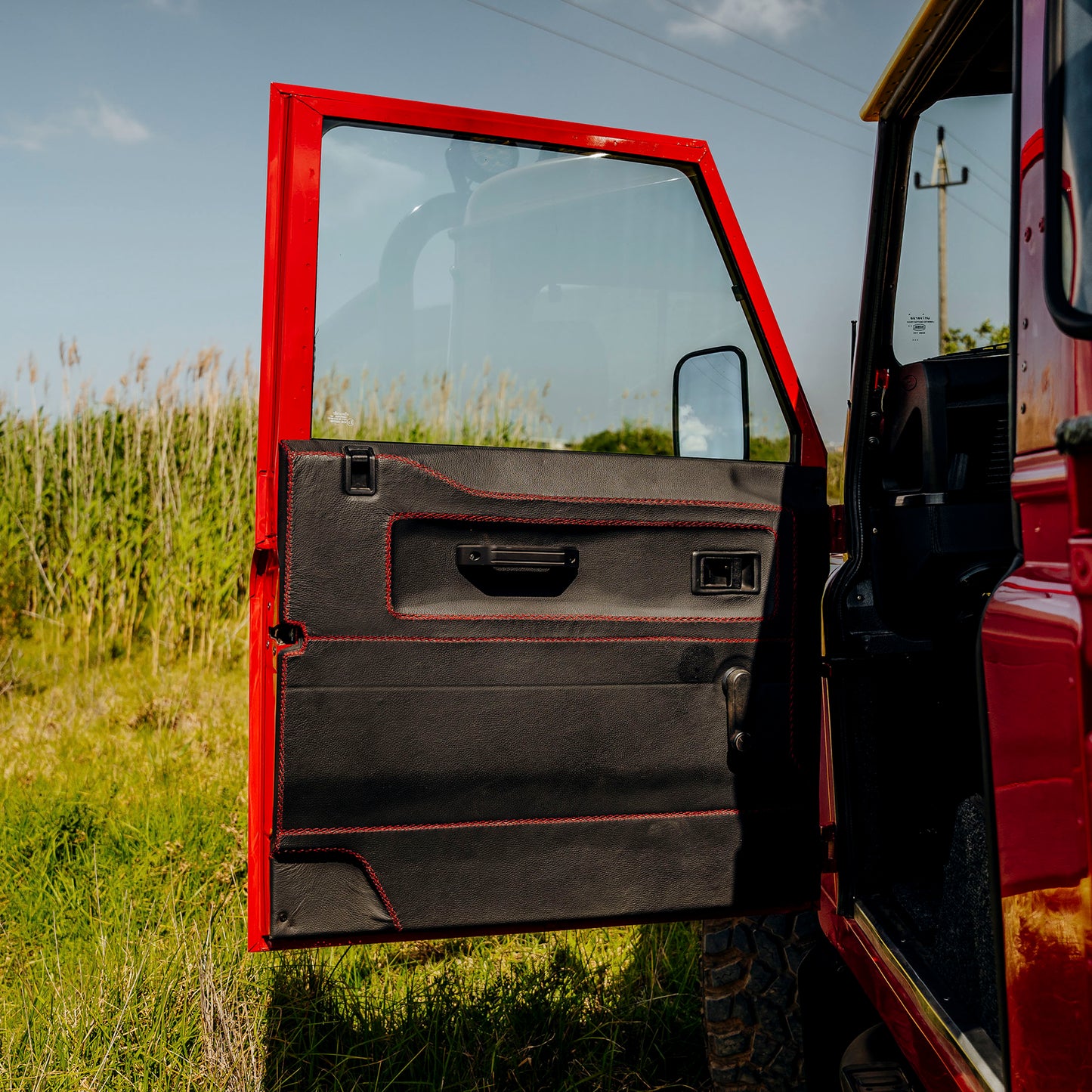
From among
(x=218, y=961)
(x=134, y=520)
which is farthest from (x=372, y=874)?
(x=134, y=520)

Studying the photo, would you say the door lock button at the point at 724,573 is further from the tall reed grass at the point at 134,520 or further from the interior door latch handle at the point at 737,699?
the tall reed grass at the point at 134,520

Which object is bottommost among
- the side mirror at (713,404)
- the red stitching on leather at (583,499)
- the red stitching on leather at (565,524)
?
the red stitching on leather at (565,524)

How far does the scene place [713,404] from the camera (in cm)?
204

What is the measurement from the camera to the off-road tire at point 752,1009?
2.00m

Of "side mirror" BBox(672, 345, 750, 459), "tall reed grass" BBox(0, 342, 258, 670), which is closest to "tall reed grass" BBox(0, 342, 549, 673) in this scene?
"tall reed grass" BBox(0, 342, 258, 670)

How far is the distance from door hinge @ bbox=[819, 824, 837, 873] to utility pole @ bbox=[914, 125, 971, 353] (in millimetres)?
996

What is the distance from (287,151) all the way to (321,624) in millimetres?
803

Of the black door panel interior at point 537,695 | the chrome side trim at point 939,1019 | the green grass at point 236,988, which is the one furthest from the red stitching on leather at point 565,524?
the green grass at point 236,988

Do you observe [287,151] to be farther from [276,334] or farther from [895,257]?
[895,257]

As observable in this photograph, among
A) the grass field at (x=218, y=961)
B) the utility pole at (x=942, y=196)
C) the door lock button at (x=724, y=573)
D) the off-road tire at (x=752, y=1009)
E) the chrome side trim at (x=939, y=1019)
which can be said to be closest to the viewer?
the chrome side trim at (x=939, y=1019)

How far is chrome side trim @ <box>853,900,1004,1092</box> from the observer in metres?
1.23

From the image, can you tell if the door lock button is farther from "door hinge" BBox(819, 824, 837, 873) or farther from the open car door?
"door hinge" BBox(819, 824, 837, 873)

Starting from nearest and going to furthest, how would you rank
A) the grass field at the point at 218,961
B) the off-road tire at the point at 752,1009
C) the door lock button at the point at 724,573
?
the door lock button at the point at 724,573
the off-road tire at the point at 752,1009
the grass field at the point at 218,961

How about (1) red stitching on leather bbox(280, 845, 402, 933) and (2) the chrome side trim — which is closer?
(2) the chrome side trim
